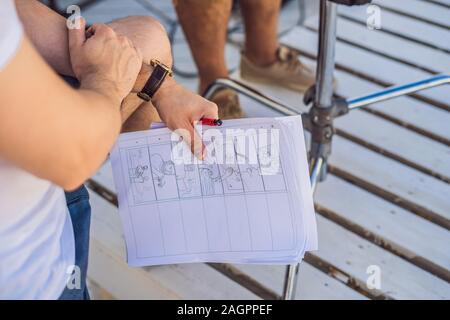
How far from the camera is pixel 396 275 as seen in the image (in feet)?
4.40

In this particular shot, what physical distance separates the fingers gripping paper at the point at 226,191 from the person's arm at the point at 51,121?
0.20 meters

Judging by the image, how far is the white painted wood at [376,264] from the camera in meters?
1.31

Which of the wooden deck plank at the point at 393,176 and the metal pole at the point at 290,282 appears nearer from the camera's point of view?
the metal pole at the point at 290,282

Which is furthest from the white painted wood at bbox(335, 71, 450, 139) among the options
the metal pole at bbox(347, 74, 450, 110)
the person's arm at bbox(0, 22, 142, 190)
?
the person's arm at bbox(0, 22, 142, 190)

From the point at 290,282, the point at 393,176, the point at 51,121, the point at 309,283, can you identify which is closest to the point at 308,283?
the point at 309,283

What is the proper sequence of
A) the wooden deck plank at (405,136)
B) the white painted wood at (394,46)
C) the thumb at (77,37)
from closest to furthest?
the thumb at (77,37)
the wooden deck plank at (405,136)
the white painted wood at (394,46)

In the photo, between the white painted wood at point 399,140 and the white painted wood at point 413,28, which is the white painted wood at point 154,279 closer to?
the white painted wood at point 399,140

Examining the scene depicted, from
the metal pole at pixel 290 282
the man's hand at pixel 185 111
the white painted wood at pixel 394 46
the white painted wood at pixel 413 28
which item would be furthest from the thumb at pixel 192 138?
the white painted wood at pixel 413 28

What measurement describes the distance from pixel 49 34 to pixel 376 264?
0.91 meters

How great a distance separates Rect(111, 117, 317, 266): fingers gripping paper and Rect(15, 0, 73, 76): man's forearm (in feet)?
0.51

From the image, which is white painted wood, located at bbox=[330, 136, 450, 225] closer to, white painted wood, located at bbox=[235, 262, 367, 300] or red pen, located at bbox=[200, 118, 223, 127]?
white painted wood, located at bbox=[235, 262, 367, 300]

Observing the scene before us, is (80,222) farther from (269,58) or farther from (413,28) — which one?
(413,28)

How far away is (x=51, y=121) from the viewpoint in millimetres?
575
